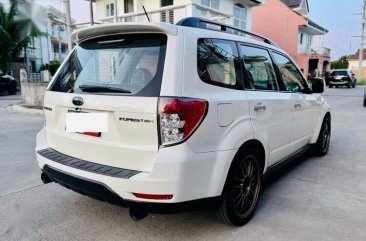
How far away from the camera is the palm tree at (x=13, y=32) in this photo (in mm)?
24141

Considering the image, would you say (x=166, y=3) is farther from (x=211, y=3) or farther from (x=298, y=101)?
(x=298, y=101)

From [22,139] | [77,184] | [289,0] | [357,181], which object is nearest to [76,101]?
[77,184]

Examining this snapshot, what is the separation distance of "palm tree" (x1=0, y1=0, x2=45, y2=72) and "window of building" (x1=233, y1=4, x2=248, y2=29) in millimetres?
15833

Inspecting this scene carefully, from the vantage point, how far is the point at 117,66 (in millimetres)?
2557

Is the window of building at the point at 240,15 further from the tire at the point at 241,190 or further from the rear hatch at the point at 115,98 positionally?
the rear hatch at the point at 115,98

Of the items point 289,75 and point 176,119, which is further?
point 289,75

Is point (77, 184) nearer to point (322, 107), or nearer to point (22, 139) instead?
point (322, 107)

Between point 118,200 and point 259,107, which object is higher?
point 259,107

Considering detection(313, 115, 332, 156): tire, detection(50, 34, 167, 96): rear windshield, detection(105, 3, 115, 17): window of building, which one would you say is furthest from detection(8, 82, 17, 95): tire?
detection(313, 115, 332, 156): tire

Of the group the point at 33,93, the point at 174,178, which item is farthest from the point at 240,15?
the point at 174,178

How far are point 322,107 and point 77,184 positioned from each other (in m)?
3.96

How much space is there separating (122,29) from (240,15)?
2094 centimetres

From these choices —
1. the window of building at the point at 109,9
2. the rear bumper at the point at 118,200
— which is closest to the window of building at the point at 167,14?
the window of building at the point at 109,9

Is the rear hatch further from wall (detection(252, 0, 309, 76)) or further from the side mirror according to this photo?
wall (detection(252, 0, 309, 76))
